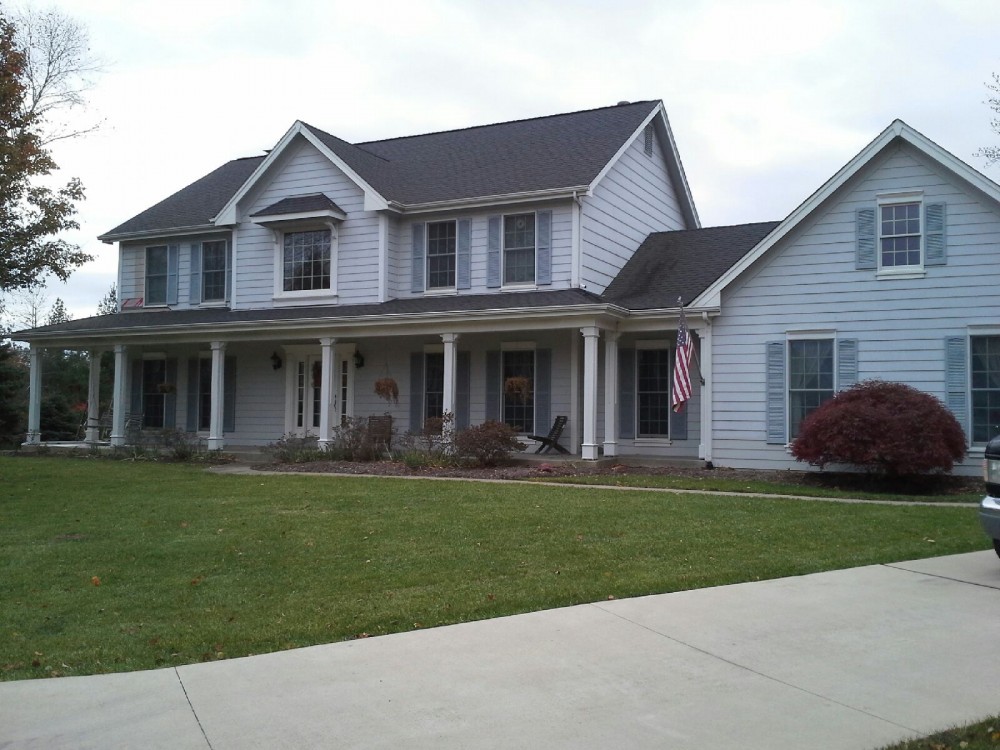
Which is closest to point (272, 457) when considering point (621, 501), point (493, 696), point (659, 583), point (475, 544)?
point (621, 501)

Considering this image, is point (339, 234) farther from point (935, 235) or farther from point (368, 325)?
point (935, 235)

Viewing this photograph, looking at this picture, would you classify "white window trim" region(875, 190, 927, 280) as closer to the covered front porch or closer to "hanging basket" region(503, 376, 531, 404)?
the covered front porch

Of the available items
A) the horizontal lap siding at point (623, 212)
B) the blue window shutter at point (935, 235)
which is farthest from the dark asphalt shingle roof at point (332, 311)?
the blue window shutter at point (935, 235)

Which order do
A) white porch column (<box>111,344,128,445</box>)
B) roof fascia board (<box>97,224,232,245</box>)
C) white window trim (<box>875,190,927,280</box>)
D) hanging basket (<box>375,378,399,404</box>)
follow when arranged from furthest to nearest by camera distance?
roof fascia board (<box>97,224,232,245</box>) → white porch column (<box>111,344,128,445</box>) → hanging basket (<box>375,378,399,404</box>) → white window trim (<box>875,190,927,280</box>)

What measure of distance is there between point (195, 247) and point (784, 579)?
2063 cm

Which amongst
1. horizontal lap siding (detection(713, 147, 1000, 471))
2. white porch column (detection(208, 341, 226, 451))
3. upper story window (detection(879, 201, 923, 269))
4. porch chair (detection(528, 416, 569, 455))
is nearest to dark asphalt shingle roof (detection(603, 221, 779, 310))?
horizontal lap siding (detection(713, 147, 1000, 471))

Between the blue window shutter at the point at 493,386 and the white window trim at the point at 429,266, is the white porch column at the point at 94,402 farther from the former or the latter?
the blue window shutter at the point at 493,386

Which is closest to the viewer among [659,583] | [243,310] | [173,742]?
[173,742]

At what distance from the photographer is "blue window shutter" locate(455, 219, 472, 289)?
20.7 metres

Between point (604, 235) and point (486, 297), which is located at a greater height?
point (604, 235)

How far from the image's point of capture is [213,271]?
80.2 ft

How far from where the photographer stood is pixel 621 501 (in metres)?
12.5

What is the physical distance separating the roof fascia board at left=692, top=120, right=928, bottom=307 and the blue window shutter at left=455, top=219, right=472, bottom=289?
5658 millimetres

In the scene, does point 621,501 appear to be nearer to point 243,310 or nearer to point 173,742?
point 173,742
